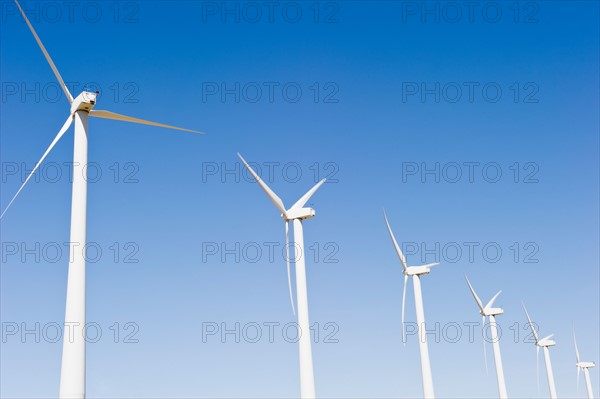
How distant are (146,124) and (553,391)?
9234cm

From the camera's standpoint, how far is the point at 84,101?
32.0m

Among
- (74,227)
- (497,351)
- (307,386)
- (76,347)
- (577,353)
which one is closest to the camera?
(76,347)

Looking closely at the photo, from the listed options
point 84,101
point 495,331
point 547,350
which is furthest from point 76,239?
point 547,350

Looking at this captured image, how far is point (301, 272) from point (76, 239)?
2554 cm

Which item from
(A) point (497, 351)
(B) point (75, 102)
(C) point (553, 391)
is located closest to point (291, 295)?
(B) point (75, 102)

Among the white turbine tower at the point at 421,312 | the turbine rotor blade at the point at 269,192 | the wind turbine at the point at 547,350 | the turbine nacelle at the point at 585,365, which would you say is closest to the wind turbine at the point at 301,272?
the turbine rotor blade at the point at 269,192

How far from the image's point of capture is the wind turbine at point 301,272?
157ft

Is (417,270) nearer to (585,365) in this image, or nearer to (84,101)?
(84,101)

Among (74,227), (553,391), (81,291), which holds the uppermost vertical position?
(74,227)

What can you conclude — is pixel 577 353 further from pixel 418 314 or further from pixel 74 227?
pixel 74 227

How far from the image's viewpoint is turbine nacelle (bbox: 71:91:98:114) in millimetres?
31984

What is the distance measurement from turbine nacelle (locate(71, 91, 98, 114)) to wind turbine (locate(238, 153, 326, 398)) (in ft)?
65.9

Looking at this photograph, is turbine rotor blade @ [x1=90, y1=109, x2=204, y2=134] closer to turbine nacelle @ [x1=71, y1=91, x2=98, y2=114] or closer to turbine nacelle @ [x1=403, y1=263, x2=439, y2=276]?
turbine nacelle @ [x1=71, y1=91, x2=98, y2=114]

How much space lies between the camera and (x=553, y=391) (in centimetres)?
10838
